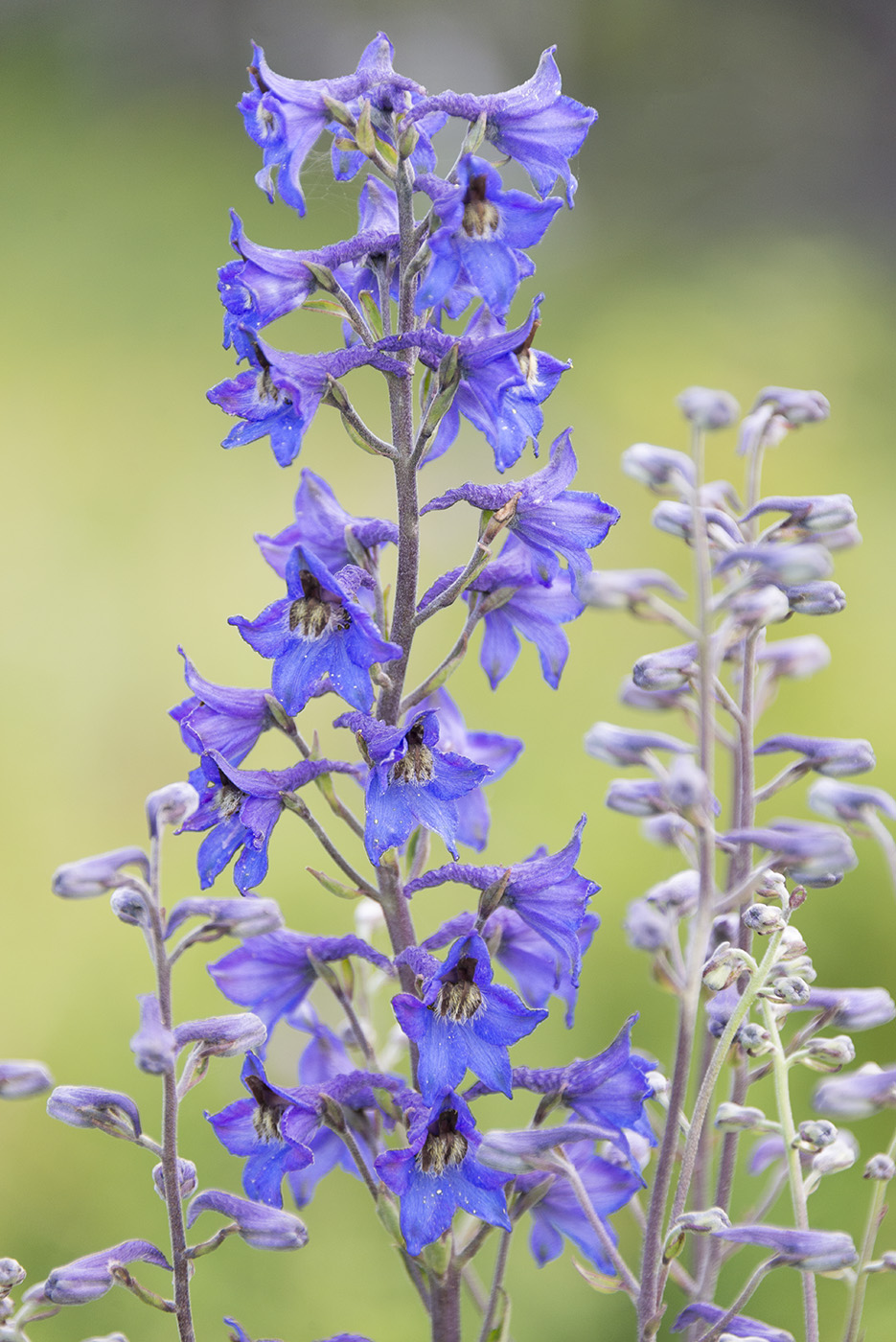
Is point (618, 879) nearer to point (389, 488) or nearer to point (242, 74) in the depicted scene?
point (389, 488)

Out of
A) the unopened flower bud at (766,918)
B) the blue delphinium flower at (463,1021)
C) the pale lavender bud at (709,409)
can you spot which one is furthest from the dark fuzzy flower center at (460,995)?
the pale lavender bud at (709,409)

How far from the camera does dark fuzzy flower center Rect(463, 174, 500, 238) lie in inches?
17.0

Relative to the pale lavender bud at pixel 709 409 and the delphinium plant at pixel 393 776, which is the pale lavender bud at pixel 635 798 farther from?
the pale lavender bud at pixel 709 409

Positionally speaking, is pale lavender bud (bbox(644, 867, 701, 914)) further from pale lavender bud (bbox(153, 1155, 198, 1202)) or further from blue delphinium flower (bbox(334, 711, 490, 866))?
pale lavender bud (bbox(153, 1155, 198, 1202))

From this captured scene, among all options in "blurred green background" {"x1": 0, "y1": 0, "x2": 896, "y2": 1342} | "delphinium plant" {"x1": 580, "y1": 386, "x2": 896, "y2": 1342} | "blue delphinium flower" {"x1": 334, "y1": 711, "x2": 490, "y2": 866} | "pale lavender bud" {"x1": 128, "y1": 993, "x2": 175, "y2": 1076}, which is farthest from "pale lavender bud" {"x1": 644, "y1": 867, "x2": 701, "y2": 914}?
"blurred green background" {"x1": 0, "y1": 0, "x2": 896, "y2": 1342}

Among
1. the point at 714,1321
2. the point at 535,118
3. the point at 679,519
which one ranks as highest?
the point at 535,118

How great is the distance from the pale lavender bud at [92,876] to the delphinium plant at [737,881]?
192 mm

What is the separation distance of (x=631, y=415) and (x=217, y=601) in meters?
0.80

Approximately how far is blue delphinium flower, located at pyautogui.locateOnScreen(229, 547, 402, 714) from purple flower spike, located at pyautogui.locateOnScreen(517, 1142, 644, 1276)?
22cm

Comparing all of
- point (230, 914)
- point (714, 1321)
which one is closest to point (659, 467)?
point (230, 914)

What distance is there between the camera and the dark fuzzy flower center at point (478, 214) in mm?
432

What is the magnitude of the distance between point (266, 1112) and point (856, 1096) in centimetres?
22

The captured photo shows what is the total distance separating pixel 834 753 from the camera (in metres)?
0.52

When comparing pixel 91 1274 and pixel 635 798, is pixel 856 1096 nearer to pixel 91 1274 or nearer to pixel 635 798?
pixel 635 798
